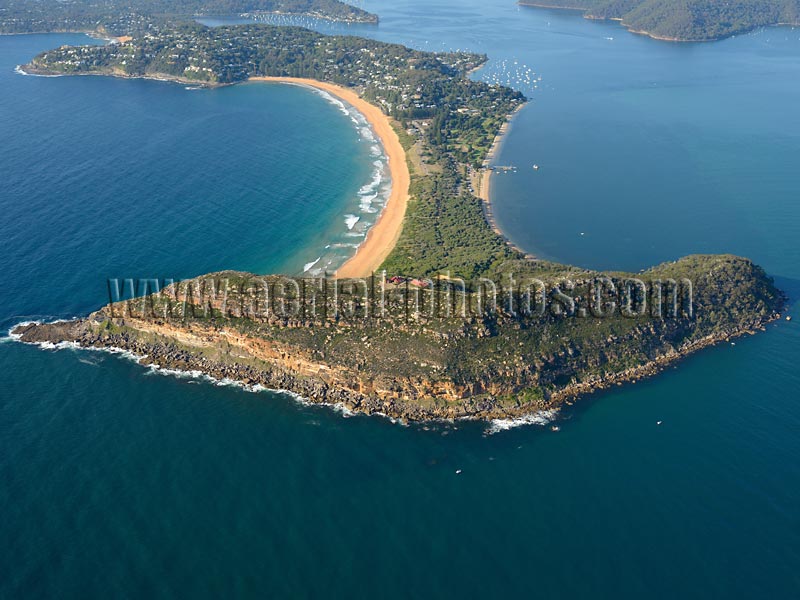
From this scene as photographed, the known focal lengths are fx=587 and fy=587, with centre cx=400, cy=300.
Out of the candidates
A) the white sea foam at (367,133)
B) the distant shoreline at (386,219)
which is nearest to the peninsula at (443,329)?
the distant shoreline at (386,219)

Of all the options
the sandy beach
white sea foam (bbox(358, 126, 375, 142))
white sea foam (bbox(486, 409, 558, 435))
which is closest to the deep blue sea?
white sea foam (bbox(486, 409, 558, 435))

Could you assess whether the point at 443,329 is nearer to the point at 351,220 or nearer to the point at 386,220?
the point at 386,220

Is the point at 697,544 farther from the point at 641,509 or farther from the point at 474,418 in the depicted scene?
the point at 474,418

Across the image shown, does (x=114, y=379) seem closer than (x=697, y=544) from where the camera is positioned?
No

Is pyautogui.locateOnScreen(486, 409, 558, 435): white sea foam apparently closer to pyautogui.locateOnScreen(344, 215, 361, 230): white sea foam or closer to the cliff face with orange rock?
the cliff face with orange rock

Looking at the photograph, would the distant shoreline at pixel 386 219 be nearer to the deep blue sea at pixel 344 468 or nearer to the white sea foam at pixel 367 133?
the white sea foam at pixel 367 133

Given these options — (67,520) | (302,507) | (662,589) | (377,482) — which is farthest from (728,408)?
(67,520)
